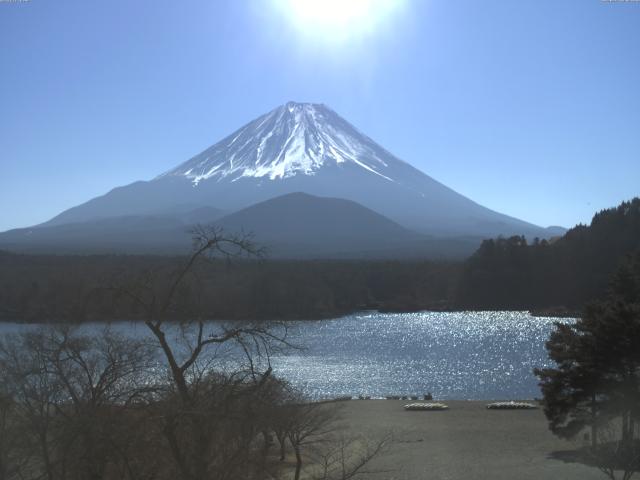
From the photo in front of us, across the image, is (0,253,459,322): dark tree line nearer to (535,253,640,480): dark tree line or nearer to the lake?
the lake

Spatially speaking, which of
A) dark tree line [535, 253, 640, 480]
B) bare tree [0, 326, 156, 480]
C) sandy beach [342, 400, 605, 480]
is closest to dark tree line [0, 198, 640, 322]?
sandy beach [342, 400, 605, 480]

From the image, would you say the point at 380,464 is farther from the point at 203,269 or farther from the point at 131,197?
the point at 131,197

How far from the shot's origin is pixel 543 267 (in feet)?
151

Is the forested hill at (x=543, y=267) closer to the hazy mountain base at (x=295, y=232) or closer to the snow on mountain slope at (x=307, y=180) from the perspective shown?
the hazy mountain base at (x=295, y=232)

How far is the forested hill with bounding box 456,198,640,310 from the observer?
43.4m

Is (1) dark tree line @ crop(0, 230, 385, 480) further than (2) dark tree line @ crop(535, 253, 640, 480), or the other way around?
(2) dark tree line @ crop(535, 253, 640, 480)

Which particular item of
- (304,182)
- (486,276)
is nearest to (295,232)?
(304,182)

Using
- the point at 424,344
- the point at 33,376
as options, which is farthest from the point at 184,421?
the point at 424,344

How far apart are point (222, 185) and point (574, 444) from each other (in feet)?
343

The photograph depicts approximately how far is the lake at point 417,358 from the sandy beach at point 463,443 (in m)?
1.90

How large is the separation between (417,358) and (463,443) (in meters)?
12.9

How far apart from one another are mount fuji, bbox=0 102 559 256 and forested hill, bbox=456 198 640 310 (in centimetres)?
5682

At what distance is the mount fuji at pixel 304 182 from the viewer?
109 meters

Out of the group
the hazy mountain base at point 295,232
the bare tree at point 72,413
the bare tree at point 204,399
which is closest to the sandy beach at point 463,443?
the bare tree at point 72,413
